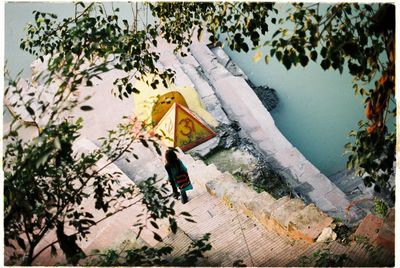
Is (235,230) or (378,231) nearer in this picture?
(378,231)

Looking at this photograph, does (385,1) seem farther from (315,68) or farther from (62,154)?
(315,68)

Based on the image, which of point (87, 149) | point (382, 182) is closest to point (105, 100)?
point (87, 149)

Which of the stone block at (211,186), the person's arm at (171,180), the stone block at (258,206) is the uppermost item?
the person's arm at (171,180)

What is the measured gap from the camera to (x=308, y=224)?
4.76 metres

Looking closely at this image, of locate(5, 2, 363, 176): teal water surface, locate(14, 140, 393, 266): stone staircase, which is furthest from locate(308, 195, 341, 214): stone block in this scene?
locate(14, 140, 393, 266): stone staircase

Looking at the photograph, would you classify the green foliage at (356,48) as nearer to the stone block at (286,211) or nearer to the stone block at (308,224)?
the stone block at (308,224)

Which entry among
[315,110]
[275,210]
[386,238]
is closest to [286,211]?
[275,210]

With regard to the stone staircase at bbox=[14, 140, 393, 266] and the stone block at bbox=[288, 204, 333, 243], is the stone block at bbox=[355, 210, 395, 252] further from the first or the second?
the stone block at bbox=[288, 204, 333, 243]

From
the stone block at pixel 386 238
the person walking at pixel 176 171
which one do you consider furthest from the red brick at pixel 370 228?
the person walking at pixel 176 171

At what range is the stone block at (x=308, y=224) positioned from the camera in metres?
4.66

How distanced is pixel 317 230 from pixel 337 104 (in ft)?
21.3

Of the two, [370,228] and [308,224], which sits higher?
[308,224]

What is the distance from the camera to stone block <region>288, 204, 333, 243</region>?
15.3 ft

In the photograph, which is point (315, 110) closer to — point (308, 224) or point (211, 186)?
point (211, 186)
